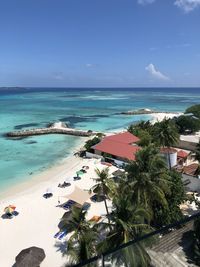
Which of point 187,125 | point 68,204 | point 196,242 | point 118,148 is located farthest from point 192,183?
point 187,125

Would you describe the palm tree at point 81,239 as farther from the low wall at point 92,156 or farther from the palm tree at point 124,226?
the low wall at point 92,156

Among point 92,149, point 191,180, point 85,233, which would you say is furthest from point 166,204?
point 92,149

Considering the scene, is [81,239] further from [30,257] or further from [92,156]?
[92,156]

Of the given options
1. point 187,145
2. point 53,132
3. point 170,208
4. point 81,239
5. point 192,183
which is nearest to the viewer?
point 81,239

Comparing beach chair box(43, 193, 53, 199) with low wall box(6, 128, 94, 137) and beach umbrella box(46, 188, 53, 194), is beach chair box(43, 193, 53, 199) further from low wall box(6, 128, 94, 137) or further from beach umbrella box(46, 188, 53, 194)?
low wall box(6, 128, 94, 137)

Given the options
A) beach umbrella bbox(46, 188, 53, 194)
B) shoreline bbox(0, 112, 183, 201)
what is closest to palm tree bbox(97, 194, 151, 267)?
beach umbrella bbox(46, 188, 53, 194)
